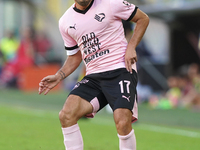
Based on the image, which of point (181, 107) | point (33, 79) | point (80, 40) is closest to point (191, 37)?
point (181, 107)

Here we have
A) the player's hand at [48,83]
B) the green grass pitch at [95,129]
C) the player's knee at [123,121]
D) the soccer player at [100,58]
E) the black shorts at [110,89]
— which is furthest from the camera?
the green grass pitch at [95,129]

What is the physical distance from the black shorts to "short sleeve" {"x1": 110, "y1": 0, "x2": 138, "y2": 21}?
1.96ft

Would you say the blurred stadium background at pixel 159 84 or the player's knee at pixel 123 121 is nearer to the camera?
the player's knee at pixel 123 121

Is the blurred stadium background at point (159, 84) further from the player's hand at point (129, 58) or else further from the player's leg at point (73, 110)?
the player's hand at point (129, 58)

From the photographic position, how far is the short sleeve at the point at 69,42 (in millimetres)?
5321

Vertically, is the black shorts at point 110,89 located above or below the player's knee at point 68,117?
above

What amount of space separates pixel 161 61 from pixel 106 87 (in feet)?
34.2

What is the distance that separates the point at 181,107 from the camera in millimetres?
12625

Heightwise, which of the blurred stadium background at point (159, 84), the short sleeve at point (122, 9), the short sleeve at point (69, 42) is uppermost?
the short sleeve at point (122, 9)

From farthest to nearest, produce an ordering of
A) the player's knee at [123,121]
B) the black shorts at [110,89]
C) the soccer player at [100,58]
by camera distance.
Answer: the soccer player at [100,58], the black shorts at [110,89], the player's knee at [123,121]

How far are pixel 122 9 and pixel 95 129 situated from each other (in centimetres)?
424

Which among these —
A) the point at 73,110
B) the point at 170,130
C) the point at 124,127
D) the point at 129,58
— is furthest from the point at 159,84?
the point at 124,127

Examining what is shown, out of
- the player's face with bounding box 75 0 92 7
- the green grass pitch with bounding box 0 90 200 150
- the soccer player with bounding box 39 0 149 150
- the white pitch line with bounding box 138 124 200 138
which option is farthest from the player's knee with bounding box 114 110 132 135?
the white pitch line with bounding box 138 124 200 138

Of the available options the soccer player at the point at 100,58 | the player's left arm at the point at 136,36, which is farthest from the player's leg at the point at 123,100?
the player's left arm at the point at 136,36
